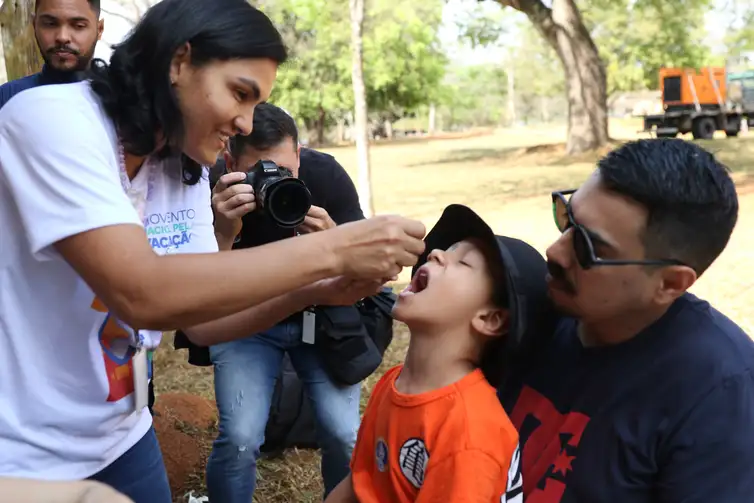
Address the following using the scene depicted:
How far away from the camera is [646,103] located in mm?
61656

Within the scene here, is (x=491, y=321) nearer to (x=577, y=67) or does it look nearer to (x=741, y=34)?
(x=577, y=67)

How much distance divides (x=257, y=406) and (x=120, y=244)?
1.75m

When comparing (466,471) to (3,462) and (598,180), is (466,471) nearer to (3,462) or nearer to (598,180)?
(598,180)

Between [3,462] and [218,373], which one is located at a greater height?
[3,462]

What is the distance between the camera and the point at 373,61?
127ft

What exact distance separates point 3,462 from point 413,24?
1550 inches

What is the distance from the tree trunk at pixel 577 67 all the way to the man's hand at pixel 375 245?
69.1 ft

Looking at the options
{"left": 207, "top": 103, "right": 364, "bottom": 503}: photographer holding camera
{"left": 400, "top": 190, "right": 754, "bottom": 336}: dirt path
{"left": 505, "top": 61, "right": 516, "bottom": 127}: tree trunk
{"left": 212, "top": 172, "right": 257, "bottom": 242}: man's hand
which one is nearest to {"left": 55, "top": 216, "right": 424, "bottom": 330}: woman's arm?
{"left": 212, "top": 172, "right": 257, "bottom": 242}: man's hand

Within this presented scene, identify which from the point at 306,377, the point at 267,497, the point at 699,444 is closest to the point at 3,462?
the point at 699,444

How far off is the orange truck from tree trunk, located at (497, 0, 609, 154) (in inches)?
221

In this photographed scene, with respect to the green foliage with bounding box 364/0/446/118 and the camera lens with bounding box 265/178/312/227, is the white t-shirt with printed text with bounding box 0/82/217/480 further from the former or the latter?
the green foliage with bounding box 364/0/446/118

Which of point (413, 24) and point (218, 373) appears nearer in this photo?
point (218, 373)

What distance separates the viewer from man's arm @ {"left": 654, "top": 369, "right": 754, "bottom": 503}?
5.25 feet

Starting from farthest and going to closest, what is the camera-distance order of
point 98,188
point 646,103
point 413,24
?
1. point 646,103
2. point 413,24
3. point 98,188
